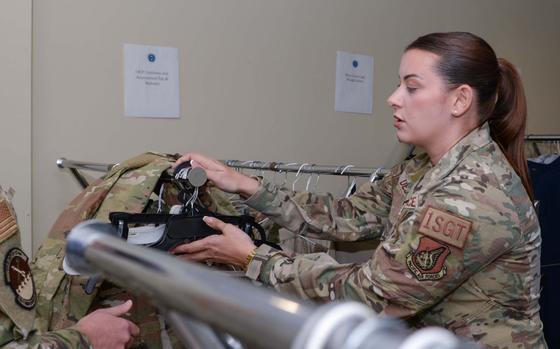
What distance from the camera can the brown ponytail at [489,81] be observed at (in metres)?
1.17

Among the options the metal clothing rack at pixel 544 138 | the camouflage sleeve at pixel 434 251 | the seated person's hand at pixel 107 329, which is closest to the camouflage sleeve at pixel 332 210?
the camouflage sleeve at pixel 434 251

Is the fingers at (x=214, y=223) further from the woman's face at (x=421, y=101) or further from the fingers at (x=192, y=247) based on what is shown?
the woman's face at (x=421, y=101)

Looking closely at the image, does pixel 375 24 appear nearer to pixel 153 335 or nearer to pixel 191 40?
pixel 191 40

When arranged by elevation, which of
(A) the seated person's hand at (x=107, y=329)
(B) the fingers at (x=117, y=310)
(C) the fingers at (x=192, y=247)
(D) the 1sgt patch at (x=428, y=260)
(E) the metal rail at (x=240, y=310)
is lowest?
(A) the seated person's hand at (x=107, y=329)

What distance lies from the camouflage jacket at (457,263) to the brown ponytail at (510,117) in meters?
0.08

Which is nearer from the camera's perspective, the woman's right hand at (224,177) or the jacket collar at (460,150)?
the jacket collar at (460,150)

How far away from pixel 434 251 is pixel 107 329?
567 mm

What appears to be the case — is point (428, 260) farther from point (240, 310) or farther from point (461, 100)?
point (240, 310)

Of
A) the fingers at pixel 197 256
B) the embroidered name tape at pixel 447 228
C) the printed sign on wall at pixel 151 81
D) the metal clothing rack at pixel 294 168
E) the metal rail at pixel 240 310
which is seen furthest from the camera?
the printed sign on wall at pixel 151 81

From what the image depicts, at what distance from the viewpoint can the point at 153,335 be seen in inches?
47.0

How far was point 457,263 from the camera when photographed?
997mm

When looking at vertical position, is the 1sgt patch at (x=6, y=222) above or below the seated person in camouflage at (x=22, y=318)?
above

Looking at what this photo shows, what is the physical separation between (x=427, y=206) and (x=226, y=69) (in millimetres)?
1149

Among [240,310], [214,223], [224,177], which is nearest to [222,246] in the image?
[214,223]
